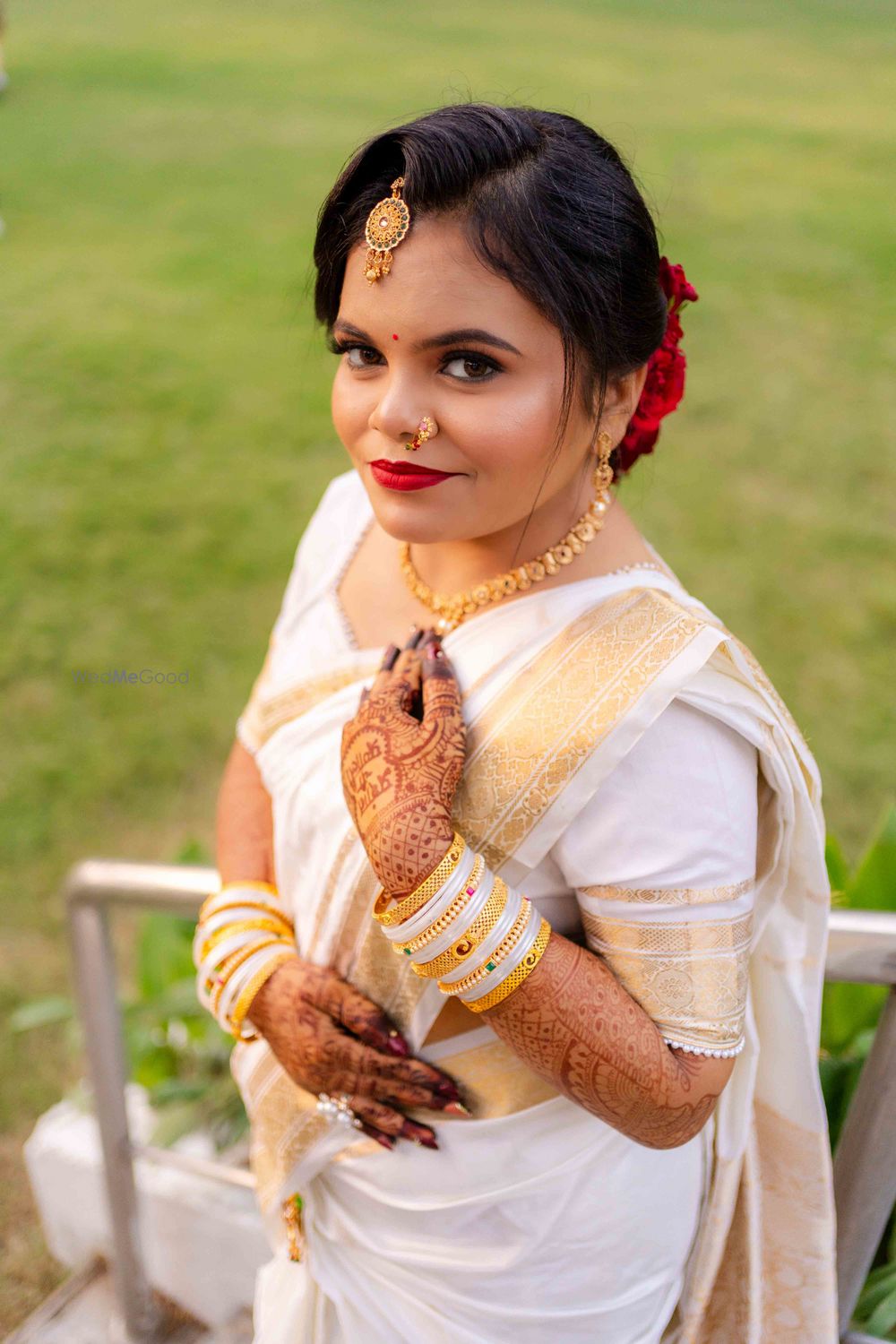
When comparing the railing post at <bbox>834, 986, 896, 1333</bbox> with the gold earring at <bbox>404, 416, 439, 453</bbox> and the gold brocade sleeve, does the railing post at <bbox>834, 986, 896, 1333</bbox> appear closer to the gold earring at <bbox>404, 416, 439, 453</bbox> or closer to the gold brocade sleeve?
the gold brocade sleeve

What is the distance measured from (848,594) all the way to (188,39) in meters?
A: 6.69

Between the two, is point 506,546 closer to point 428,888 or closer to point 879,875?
point 428,888

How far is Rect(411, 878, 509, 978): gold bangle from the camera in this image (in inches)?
40.9

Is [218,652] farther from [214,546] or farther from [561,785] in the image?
[561,785]

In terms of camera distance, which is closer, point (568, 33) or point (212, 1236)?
point (212, 1236)

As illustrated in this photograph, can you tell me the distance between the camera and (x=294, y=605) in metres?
1.46

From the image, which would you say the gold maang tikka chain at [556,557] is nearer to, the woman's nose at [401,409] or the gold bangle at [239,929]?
the woman's nose at [401,409]

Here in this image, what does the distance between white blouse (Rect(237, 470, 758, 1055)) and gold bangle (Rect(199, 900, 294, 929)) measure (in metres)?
0.42

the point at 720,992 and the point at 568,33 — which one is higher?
the point at 568,33

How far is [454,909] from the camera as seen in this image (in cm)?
104

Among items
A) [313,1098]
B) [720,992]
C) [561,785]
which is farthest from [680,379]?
[313,1098]

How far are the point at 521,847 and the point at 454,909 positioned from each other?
0.10 metres

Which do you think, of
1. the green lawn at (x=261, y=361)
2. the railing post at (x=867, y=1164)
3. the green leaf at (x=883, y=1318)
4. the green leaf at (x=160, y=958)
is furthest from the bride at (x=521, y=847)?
the green lawn at (x=261, y=361)

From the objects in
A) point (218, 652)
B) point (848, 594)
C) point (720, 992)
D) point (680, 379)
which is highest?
point (680, 379)
